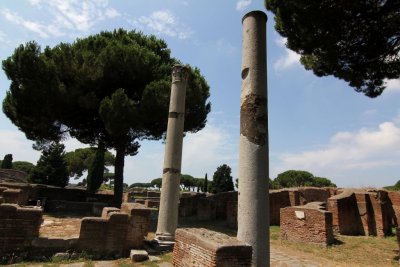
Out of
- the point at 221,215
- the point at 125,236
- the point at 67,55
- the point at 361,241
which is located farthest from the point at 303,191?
the point at 67,55

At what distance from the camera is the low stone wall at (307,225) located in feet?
32.4

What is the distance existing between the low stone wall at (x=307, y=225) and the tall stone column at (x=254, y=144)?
599 cm

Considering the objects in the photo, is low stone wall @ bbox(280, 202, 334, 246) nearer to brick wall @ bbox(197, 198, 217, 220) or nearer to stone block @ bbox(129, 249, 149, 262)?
stone block @ bbox(129, 249, 149, 262)

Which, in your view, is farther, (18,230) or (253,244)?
(18,230)

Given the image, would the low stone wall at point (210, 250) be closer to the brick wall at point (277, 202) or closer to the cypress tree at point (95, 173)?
the brick wall at point (277, 202)

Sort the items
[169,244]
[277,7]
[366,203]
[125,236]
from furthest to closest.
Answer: [366,203] → [277,7] → [169,244] → [125,236]

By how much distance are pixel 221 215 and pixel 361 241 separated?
7.84m

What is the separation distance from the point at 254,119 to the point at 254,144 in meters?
0.44

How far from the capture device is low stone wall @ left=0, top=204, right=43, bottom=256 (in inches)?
260

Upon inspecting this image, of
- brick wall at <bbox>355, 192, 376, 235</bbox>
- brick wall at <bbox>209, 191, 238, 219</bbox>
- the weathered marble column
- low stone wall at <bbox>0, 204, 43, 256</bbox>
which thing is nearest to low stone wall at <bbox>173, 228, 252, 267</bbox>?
the weathered marble column

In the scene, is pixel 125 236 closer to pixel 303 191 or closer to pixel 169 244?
pixel 169 244

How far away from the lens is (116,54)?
1598 cm

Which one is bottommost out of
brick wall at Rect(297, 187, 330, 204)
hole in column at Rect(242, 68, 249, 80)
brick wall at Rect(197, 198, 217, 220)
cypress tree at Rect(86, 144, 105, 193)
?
brick wall at Rect(197, 198, 217, 220)

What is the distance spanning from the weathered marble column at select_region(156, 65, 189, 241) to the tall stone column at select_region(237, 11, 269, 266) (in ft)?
13.6
